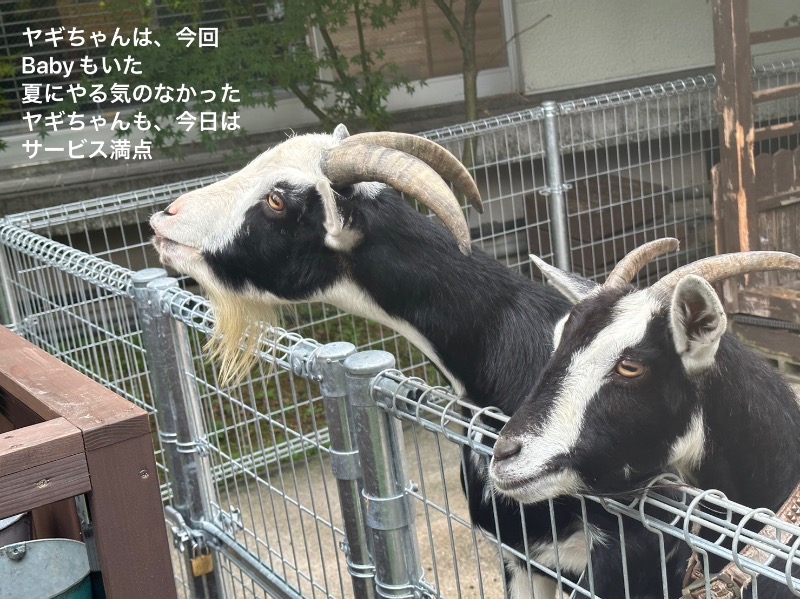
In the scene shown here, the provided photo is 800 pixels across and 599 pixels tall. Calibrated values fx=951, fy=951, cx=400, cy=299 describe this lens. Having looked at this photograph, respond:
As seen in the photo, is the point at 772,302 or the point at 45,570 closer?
the point at 45,570

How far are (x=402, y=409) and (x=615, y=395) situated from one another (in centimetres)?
46

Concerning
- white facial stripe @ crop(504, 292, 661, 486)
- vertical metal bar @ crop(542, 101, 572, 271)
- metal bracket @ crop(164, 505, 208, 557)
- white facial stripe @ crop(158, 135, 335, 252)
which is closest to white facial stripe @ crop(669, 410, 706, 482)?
white facial stripe @ crop(504, 292, 661, 486)

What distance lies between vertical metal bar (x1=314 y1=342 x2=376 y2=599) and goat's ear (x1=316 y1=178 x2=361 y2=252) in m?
0.61

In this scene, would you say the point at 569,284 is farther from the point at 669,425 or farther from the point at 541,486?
the point at 541,486

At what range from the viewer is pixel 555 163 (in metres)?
5.38

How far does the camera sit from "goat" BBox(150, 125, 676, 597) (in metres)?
2.79

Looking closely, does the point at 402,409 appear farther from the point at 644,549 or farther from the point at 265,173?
the point at 265,173

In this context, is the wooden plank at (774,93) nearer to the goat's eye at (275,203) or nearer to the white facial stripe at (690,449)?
the goat's eye at (275,203)

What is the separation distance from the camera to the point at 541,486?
6.50 ft

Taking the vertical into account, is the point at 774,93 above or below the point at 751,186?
above

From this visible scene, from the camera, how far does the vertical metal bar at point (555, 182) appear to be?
535cm

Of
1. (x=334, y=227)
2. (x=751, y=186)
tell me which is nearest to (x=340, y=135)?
(x=334, y=227)

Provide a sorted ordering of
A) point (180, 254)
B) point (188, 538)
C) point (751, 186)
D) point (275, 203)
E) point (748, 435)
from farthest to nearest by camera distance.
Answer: point (751, 186)
point (188, 538)
point (180, 254)
point (275, 203)
point (748, 435)

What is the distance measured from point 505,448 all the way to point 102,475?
2.61 ft
